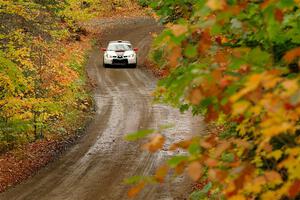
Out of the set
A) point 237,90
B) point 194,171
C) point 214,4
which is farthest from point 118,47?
point 214,4

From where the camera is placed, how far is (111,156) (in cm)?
1439

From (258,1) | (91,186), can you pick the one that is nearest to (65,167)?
(91,186)

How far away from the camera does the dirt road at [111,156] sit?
37.4ft

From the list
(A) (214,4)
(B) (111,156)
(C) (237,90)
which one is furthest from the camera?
(B) (111,156)

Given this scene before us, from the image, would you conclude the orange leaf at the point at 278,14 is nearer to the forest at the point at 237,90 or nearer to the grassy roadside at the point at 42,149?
the forest at the point at 237,90

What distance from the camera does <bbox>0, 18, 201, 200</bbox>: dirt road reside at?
11398 millimetres

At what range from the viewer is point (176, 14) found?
7.70 m

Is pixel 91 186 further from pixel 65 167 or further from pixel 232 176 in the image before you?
pixel 232 176

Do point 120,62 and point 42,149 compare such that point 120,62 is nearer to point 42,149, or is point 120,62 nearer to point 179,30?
point 42,149

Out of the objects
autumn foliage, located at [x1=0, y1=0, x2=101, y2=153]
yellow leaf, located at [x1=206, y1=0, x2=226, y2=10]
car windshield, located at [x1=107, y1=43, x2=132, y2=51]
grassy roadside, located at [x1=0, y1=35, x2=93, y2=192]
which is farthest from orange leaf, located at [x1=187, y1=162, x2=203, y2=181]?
car windshield, located at [x1=107, y1=43, x2=132, y2=51]

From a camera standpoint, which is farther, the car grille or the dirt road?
the car grille

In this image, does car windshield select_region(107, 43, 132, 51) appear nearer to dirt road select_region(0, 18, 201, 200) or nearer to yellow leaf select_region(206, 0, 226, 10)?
dirt road select_region(0, 18, 201, 200)

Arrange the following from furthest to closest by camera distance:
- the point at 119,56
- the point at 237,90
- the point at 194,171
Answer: the point at 119,56, the point at 237,90, the point at 194,171

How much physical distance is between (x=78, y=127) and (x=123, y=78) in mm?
10596
